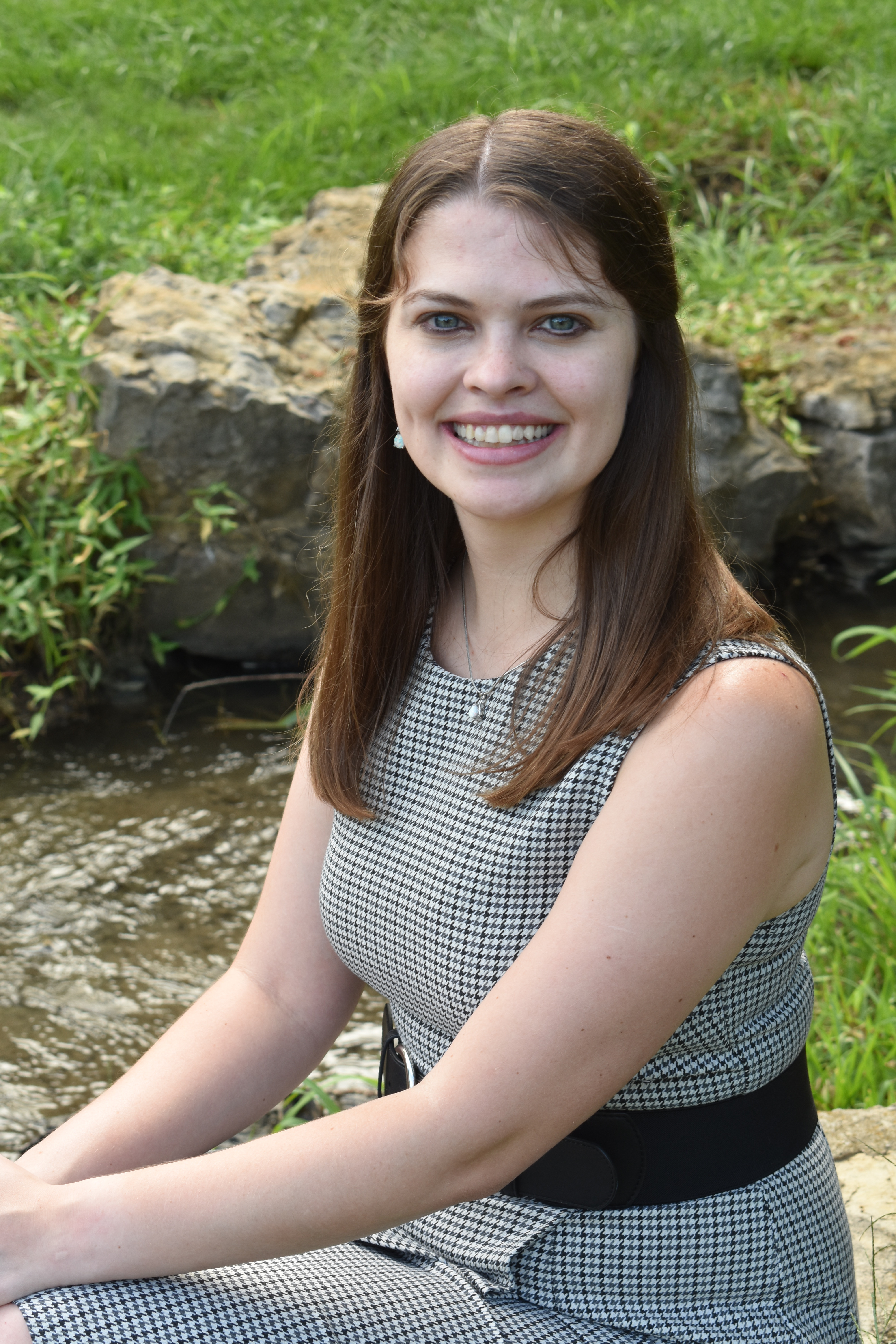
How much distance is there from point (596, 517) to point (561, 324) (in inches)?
8.9

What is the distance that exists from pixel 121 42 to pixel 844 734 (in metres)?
6.60

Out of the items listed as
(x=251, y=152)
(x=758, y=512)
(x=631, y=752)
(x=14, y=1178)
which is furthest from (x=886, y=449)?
(x=14, y=1178)

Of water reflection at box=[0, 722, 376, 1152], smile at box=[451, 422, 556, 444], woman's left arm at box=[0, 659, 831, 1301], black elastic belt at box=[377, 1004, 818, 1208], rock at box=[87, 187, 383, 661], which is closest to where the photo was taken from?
woman's left arm at box=[0, 659, 831, 1301]

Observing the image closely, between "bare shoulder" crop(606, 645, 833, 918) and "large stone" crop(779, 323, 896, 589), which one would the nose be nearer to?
"bare shoulder" crop(606, 645, 833, 918)

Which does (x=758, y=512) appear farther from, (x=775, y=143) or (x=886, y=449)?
(x=775, y=143)

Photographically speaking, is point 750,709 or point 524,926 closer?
point 750,709

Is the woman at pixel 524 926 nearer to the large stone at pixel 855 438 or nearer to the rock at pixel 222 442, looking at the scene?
the rock at pixel 222 442

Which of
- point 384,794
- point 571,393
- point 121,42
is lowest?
point 384,794

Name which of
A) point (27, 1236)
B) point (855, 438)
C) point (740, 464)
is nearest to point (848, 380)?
point (855, 438)

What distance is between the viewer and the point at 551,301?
1.49 m

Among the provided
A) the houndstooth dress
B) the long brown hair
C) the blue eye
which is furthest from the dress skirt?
the blue eye

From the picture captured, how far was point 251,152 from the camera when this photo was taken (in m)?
7.24

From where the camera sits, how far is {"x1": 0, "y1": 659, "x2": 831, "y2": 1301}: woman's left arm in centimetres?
132

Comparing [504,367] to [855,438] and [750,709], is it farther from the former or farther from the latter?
[855,438]
